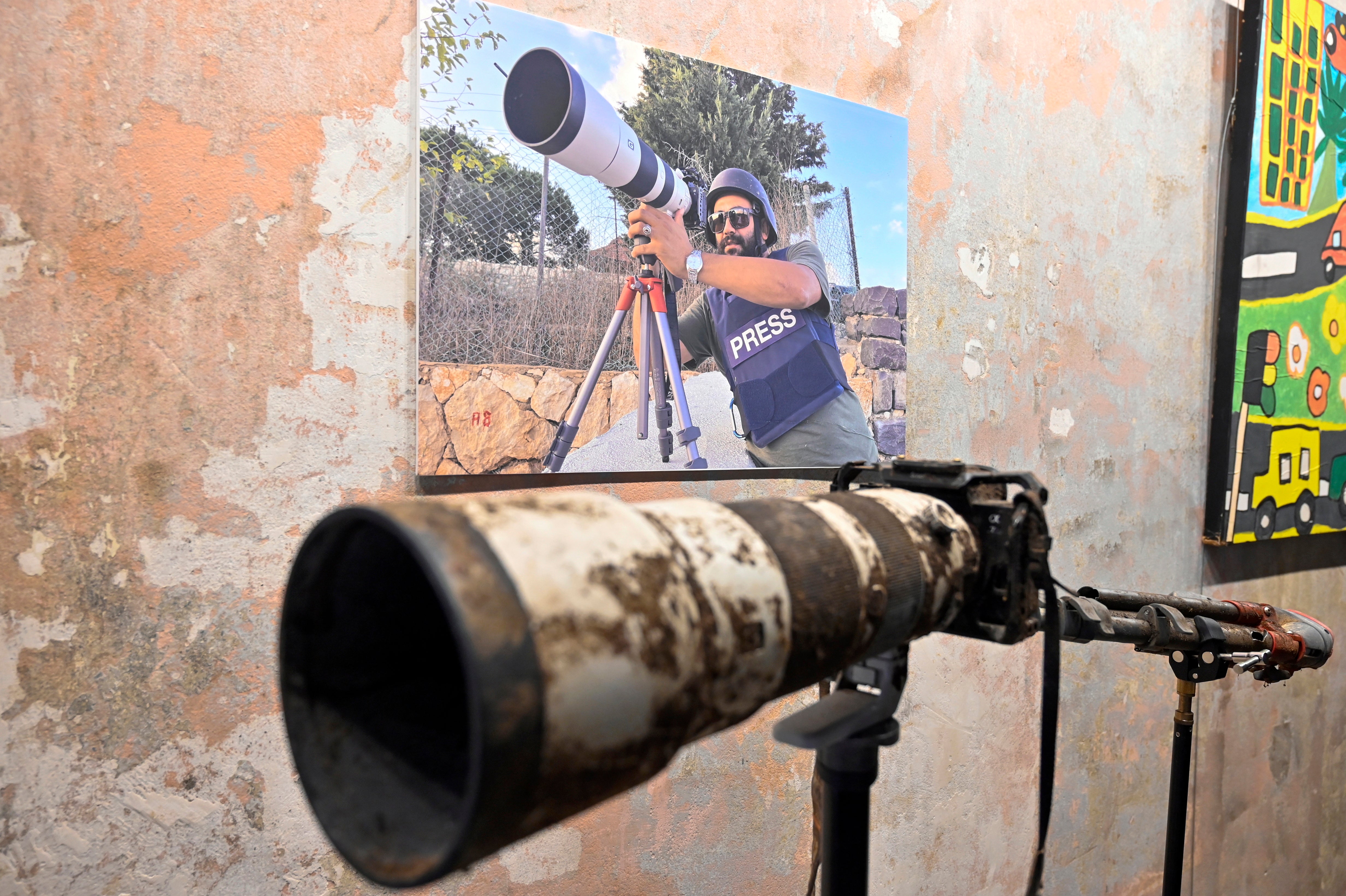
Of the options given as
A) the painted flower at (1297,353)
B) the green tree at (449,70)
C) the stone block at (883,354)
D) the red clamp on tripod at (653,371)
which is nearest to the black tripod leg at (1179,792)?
the stone block at (883,354)

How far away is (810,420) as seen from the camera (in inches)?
56.1

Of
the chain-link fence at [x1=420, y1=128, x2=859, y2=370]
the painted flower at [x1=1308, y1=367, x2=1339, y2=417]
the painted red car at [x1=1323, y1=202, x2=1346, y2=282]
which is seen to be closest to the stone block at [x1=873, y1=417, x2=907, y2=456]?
the chain-link fence at [x1=420, y1=128, x2=859, y2=370]

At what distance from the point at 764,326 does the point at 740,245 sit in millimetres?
142

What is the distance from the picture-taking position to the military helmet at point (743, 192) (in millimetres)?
1300

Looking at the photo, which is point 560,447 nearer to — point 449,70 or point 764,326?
point 764,326

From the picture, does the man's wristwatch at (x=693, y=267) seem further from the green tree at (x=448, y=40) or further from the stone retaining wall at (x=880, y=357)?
the green tree at (x=448, y=40)

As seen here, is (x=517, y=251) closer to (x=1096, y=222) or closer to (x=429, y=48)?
(x=429, y=48)

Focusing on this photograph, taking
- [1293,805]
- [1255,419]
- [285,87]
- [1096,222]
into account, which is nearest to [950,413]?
[1096,222]

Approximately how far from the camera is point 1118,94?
6.07 feet

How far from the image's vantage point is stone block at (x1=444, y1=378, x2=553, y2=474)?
1103 mm

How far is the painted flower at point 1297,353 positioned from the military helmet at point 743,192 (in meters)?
1.65

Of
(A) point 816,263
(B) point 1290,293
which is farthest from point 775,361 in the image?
(B) point 1290,293

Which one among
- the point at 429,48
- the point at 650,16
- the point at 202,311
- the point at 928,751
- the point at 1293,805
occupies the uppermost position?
the point at 650,16

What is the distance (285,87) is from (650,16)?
1.85 ft
